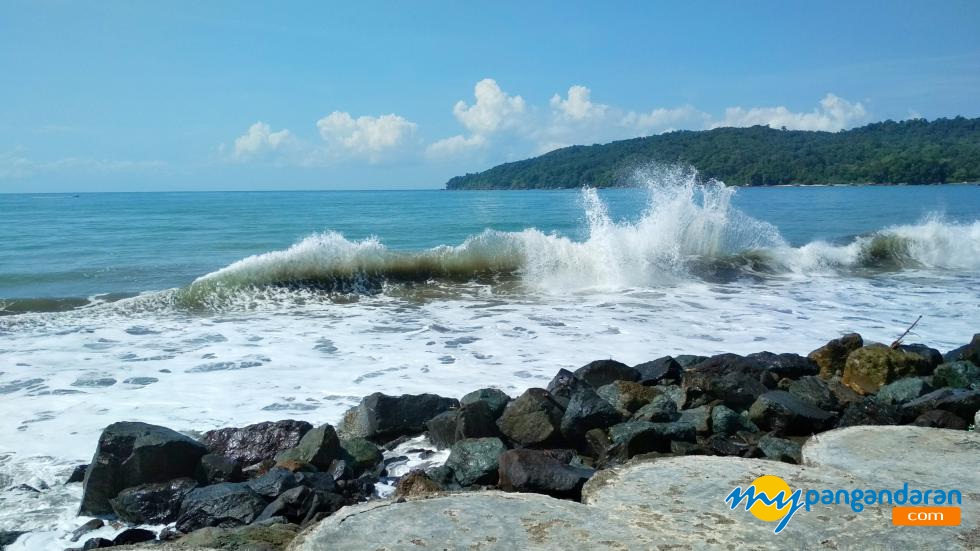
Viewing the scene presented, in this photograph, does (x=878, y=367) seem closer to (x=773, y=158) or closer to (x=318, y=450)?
(x=318, y=450)

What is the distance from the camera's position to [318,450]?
4957mm

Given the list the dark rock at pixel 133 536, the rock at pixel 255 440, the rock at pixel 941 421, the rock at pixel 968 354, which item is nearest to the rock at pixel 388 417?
the rock at pixel 255 440

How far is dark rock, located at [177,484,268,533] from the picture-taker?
412 cm

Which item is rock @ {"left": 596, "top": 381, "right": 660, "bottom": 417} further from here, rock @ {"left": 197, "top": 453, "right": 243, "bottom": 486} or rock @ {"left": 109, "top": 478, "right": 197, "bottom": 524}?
rock @ {"left": 109, "top": 478, "right": 197, "bottom": 524}

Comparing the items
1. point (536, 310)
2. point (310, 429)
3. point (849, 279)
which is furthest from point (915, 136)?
point (310, 429)

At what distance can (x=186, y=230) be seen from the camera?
1145 inches

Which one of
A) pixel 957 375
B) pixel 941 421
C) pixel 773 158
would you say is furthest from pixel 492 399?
pixel 773 158

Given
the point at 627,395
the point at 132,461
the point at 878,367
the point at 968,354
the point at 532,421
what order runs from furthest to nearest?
the point at 968,354
the point at 878,367
the point at 627,395
the point at 532,421
the point at 132,461

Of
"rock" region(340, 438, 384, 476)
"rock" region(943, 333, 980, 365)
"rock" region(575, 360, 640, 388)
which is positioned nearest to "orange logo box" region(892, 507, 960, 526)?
"rock" region(340, 438, 384, 476)

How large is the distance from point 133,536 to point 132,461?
0.67 m

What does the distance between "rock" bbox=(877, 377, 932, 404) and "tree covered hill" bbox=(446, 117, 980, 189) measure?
63179mm

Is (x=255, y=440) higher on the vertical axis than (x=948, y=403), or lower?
lower

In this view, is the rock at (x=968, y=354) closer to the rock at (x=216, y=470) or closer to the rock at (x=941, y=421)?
the rock at (x=941, y=421)

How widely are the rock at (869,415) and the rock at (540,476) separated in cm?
247
